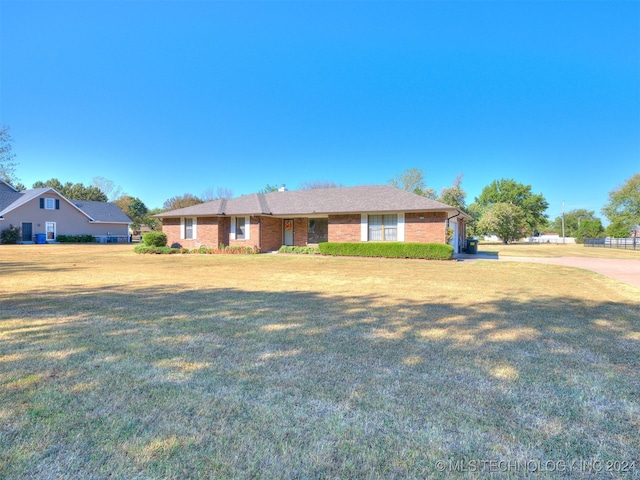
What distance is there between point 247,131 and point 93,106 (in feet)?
35.3

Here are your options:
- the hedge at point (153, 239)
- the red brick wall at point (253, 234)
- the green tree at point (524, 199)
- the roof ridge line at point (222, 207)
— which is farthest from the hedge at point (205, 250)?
the green tree at point (524, 199)

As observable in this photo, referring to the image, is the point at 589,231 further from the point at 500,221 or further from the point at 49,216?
the point at 49,216

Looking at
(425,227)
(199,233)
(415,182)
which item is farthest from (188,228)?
(415,182)

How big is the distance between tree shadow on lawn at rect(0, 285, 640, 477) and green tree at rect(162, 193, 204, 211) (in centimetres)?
→ 3994

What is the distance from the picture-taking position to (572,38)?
13.2m

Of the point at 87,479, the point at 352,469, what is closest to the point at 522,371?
the point at 352,469

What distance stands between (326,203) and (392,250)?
6.00 metres

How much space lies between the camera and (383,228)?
18641 millimetres

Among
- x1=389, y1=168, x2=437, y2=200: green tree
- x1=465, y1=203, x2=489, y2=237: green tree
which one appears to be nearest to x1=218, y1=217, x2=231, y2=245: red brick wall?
x1=389, y1=168, x2=437, y2=200: green tree

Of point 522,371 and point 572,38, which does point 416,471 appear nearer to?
point 522,371

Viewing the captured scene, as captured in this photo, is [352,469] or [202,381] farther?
[202,381]

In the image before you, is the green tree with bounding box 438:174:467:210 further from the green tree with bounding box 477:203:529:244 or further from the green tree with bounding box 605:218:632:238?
the green tree with bounding box 605:218:632:238

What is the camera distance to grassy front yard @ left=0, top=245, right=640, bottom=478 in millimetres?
1885

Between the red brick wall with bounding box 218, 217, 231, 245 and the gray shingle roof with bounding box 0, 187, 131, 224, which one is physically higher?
the gray shingle roof with bounding box 0, 187, 131, 224
